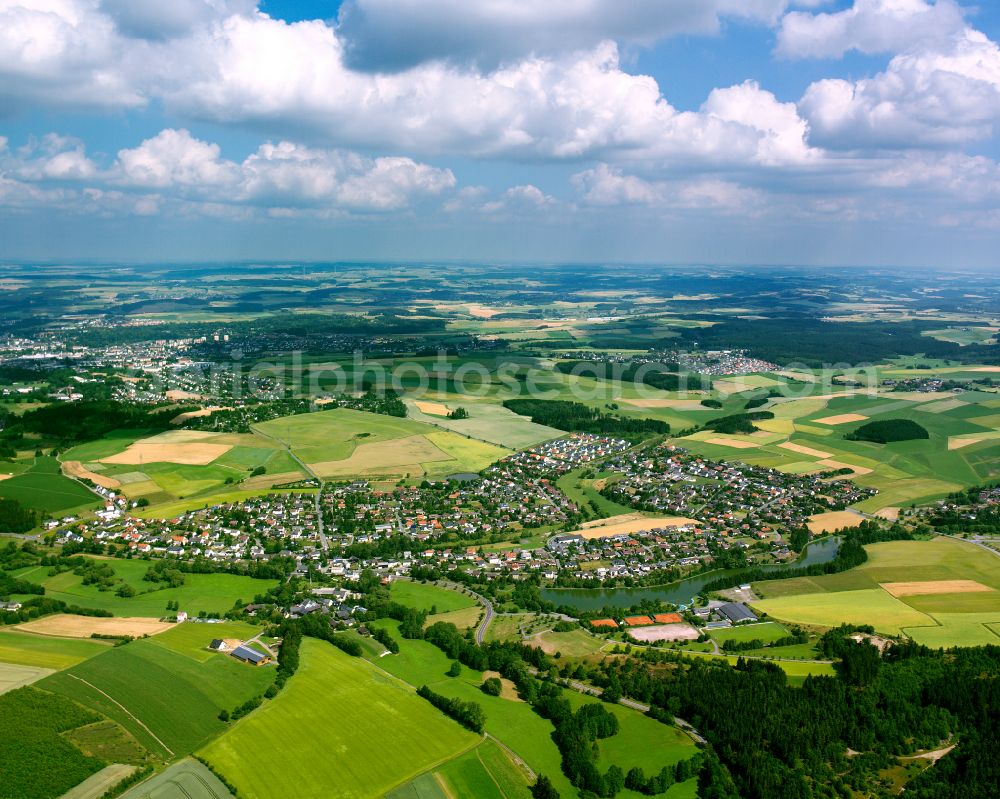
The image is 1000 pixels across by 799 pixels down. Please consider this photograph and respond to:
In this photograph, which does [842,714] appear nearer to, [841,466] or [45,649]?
[45,649]

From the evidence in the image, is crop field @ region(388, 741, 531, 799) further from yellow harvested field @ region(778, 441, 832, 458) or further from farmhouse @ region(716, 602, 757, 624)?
yellow harvested field @ region(778, 441, 832, 458)

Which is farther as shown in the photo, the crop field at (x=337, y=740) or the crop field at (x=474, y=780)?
the crop field at (x=337, y=740)

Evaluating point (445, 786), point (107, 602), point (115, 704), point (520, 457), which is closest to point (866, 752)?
point (445, 786)

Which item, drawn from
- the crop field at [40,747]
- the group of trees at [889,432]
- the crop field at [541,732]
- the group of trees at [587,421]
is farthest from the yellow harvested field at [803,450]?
the crop field at [40,747]

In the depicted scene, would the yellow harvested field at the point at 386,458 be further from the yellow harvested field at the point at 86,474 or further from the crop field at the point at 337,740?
the crop field at the point at 337,740

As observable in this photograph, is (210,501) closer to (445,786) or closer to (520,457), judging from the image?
(520,457)

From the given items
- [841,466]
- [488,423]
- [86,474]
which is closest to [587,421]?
[488,423]

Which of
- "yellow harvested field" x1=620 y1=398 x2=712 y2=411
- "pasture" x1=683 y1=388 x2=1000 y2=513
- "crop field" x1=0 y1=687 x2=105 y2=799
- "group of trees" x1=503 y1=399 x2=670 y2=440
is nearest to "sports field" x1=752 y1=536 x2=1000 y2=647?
"pasture" x1=683 y1=388 x2=1000 y2=513
